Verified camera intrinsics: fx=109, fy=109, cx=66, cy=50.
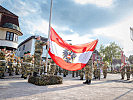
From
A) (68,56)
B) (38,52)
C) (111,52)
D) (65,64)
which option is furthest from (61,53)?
(111,52)

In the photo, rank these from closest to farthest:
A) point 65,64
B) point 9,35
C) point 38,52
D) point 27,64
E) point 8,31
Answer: point 65,64 → point 38,52 → point 27,64 → point 8,31 → point 9,35

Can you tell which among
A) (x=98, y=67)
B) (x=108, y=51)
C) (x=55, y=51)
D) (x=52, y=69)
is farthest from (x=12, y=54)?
(x=108, y=51)

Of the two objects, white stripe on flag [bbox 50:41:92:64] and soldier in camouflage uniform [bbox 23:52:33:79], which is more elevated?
white stripe on flag [bbox 50:41:92:64]

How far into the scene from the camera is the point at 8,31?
21375 millimetres

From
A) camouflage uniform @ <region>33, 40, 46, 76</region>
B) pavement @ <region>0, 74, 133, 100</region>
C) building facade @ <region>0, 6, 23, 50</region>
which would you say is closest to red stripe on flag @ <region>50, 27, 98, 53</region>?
camouflage uniform @ <region>33, 40, 46, 76</region>

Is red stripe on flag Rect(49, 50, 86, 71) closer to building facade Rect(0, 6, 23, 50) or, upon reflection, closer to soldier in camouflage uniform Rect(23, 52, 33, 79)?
soldier in camouflage uniform Rect(23, 52, 33, 79)

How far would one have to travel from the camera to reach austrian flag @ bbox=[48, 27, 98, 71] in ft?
24.3

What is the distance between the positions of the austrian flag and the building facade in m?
16.5

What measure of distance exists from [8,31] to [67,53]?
59.3ft

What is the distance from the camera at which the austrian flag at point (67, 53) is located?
7.42m

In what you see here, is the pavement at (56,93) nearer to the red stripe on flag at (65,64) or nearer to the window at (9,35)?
the red stripe on flag at (65,64)

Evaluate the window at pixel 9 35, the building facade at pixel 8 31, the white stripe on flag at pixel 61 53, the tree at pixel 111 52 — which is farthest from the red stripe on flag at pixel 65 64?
the tree at pixel 111 52

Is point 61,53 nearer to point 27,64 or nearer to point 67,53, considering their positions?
point 67,53

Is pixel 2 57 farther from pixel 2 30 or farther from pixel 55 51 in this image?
pixel 2 30
